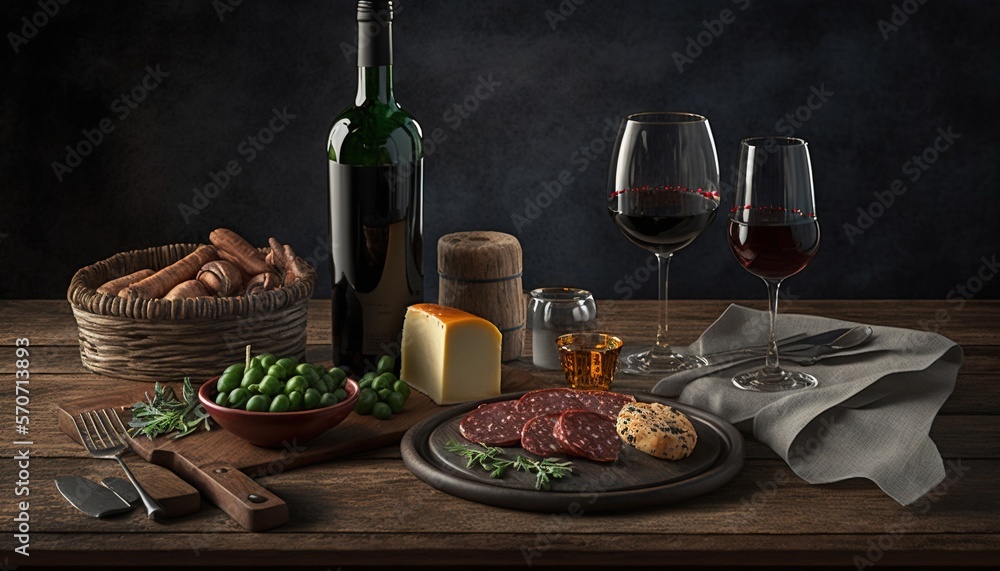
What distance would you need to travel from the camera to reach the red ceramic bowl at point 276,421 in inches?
48.3

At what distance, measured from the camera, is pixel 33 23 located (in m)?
2.64

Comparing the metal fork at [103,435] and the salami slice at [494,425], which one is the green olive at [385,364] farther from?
the metal fork at [103,435]

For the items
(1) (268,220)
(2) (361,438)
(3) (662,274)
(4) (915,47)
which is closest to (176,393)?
(2) (361,438)

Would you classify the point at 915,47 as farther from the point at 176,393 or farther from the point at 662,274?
the point at 176,393

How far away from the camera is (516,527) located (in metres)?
1.09

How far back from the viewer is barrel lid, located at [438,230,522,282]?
160cm

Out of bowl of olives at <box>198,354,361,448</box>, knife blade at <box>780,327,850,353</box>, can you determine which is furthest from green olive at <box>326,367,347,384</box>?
knife blade at <box>780,327,850,353</box>

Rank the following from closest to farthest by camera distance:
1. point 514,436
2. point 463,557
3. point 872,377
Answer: point 463,557
point 514,436
point 872,377

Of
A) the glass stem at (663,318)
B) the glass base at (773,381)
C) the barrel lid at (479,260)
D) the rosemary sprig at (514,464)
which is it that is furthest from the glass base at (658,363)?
the rosemary sprig at (514,464)

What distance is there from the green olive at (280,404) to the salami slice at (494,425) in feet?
0.67

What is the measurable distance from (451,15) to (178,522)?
1.80 m

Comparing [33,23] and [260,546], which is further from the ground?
[33,23]

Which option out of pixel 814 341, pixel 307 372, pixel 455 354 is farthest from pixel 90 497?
pixel 814 341

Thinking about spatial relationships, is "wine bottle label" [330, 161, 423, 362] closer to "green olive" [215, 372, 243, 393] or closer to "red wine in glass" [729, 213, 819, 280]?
"green olive" [215, 372, 243, 393]
